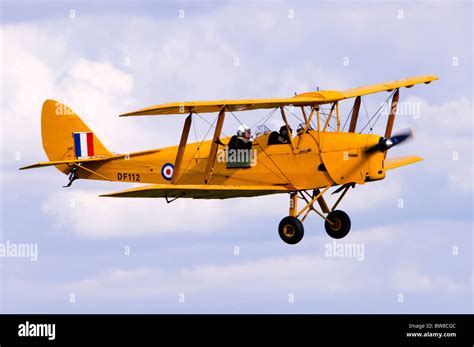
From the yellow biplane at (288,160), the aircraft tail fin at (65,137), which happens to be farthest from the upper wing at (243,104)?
the aircraft tail fin at (65,137)

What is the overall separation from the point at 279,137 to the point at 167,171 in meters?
3.53

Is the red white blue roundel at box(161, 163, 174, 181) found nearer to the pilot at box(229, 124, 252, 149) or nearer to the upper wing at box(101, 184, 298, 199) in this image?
the pilot at box(229, 124, 252, 149)

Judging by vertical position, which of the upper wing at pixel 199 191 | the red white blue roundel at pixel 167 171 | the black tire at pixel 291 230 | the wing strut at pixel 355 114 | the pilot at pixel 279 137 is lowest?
the black tire at pixel 291 230

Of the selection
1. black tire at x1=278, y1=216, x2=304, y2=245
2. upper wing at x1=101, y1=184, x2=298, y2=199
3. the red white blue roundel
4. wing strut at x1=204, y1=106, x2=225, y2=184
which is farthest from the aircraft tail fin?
black tire at x1=278, y1=216, x2=304, y2=245

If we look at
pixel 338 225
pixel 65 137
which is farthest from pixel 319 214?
pixel 65 137

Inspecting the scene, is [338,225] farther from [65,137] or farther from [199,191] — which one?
[65,137]

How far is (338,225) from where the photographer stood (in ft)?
89.1

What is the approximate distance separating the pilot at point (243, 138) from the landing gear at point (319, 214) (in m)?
1.62

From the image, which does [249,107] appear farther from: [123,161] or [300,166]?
[123,161]

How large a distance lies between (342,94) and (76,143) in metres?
7.89

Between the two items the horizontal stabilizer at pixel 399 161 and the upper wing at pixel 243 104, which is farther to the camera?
the horizontal stabilizer at pixel 399 161

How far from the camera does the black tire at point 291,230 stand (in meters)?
A: 26.4

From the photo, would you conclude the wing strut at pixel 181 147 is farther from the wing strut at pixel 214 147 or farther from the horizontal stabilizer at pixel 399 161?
the horizontal stabilizer at pixel 399 161

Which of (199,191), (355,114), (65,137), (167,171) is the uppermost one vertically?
(65,137)
